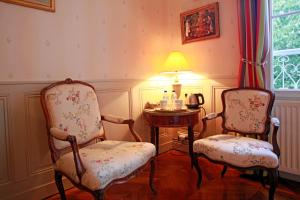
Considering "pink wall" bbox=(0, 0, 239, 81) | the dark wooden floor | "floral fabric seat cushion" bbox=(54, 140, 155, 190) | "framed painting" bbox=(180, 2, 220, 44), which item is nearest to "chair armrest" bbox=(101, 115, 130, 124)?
"floral fabric seat cushion" bbox=(54, 140, 155, 190)

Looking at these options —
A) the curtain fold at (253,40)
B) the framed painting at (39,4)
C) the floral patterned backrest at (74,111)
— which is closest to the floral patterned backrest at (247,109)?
the curtain fold at (253,40)

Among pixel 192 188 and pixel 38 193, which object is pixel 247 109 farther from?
pixel 38 193

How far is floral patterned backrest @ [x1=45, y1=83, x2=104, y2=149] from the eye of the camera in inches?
70.5

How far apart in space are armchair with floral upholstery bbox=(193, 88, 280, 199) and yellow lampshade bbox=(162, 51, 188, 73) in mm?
715

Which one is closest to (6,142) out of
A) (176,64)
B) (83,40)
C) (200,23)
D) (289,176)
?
(83,40)

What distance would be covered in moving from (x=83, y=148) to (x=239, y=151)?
47.8 inches

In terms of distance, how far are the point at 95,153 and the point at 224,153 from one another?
0.98 m

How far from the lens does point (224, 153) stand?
5.94 feet

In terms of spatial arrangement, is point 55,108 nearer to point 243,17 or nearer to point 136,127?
point 136,127

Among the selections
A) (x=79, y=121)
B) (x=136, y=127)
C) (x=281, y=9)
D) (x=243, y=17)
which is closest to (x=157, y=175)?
(x=136, y=127)

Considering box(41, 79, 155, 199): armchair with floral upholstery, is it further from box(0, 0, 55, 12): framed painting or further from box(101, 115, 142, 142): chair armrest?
box(0, 0, 55, 12): framed painting

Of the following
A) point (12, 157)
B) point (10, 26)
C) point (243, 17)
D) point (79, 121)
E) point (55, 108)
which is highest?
point (243, 17)

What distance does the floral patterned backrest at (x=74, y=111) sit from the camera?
1.79 metres

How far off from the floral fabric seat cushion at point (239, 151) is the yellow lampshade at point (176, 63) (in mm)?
1122
